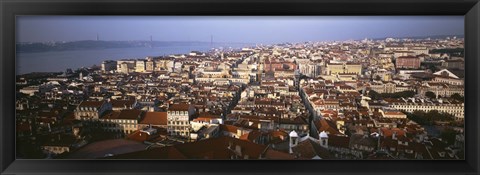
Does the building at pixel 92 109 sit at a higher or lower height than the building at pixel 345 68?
lower

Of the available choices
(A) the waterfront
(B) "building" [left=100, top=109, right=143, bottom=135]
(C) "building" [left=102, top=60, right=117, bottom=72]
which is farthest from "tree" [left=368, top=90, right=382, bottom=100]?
(C) "building" [left=102, top=60, right=117, bottom=72]

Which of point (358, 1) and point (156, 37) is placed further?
point (156, 37)

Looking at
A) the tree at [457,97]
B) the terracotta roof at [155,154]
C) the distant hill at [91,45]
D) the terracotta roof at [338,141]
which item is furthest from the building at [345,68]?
the terracotta roof at [155,154]

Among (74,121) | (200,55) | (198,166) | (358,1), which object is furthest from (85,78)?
(358,1)

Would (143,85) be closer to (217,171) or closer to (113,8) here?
(113,8)

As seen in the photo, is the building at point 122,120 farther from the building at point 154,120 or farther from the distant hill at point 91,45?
the distant hill at point 91,45

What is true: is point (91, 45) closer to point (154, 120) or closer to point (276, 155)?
point (154, 120)
